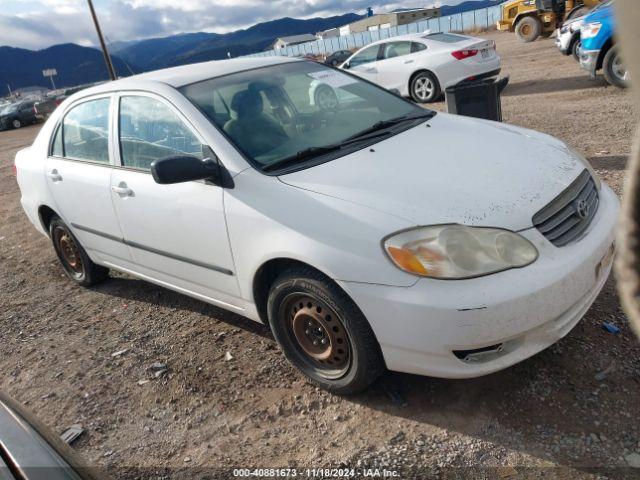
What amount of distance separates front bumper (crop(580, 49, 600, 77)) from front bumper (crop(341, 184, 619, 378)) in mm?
7151

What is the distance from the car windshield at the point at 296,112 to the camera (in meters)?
3.02

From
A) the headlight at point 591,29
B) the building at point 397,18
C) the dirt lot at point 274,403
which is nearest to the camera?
the dirt lot at point 274,403

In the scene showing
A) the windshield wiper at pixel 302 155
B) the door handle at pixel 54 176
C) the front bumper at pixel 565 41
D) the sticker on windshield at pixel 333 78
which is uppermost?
the sticker on windshield at pixel 333 78

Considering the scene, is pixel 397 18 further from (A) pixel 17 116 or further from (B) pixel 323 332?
(B) pixel 323 332

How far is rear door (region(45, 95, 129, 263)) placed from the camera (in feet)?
12.2

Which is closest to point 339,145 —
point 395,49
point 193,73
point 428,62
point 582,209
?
point 193,73

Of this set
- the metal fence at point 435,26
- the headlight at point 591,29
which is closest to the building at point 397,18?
the metal fence at point 435,26

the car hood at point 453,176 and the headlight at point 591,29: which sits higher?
the headlight at point 591,29

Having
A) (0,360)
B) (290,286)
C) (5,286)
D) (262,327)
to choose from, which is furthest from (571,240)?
(5,286)

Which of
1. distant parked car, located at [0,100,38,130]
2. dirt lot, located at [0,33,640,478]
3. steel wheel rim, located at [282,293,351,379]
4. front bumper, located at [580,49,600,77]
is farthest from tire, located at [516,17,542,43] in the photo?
distant parked car, located at [0,100,38,130]

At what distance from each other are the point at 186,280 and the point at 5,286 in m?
2.93

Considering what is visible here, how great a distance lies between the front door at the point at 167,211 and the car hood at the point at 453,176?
58 centimetres

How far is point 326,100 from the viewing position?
3523 millimetres

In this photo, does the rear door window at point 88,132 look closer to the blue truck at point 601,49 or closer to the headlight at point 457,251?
the headlight at point 457,251
